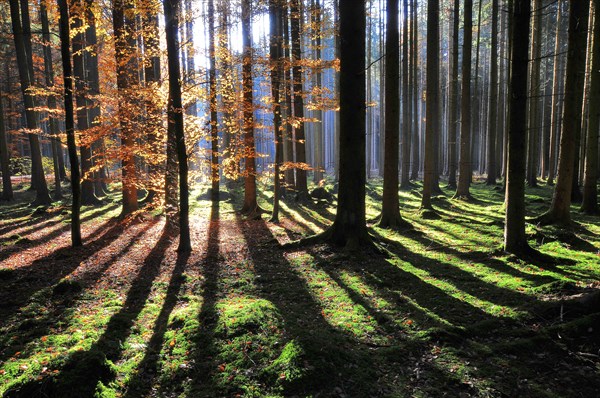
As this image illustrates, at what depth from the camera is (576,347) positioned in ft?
13.5

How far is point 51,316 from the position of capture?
5.73 metres

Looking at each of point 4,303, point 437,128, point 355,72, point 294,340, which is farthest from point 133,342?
point 437,128

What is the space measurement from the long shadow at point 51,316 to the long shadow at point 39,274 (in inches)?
13.9

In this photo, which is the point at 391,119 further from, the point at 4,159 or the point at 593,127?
the point at 4,159

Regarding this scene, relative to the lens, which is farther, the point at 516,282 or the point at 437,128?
the point at 437,128

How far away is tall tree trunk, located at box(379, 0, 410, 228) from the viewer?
10653mm

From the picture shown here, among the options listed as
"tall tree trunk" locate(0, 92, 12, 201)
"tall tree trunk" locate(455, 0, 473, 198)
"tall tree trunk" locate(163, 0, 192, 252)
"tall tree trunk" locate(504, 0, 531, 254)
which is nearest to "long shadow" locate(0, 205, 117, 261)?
"tall tree trunk" locate(163, 0, 192, 252)

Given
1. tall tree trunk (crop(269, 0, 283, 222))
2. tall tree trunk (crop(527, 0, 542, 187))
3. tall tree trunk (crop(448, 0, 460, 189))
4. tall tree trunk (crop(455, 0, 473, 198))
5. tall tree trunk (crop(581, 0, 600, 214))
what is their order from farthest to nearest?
tall tree trunk (crop(448, 0, 460, 189)) < tall tree trunk (crop(527, 0, 542, 187)) < tall tree trunk (crop(455, 0, 473, 198)) < tall tree trunk (crop(269, 0, 283, 222)) < tall tree trunk (crop(581, 0, 600, 214))

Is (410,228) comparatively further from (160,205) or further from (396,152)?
(160,205)

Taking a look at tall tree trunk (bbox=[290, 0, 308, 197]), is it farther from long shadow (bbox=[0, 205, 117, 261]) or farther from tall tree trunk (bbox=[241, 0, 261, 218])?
long shadow (bbox=[0, 205, 117, 261])

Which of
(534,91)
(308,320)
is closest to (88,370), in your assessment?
(308,320)

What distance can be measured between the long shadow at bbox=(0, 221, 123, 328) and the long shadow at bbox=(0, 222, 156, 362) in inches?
13.9

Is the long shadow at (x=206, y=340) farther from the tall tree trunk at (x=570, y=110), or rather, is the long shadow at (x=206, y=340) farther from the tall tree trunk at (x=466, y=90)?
the tall tree trunk at (x=466, y=90)

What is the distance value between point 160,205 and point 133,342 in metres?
7.45
